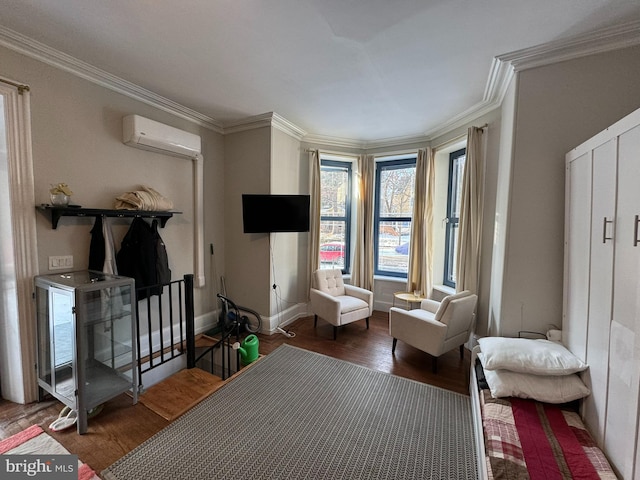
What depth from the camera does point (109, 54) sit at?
6.74 ft

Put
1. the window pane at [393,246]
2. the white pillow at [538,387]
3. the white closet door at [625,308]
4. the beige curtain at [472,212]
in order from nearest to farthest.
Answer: the white closet door at [625,308] → the white pillow at [538,387] → the beige curtain at [472,212] → the window pane at [393,246]

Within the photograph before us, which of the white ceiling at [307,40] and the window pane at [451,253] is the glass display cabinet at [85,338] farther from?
the window pane at [451,253]

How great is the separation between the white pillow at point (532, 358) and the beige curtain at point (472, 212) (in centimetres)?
118

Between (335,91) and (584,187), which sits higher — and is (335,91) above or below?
above

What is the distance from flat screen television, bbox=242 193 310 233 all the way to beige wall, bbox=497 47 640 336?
2315 mm

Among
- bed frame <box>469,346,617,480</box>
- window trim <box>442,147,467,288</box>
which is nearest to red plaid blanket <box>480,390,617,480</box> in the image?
bed frame <box>469,346,617,480</box>

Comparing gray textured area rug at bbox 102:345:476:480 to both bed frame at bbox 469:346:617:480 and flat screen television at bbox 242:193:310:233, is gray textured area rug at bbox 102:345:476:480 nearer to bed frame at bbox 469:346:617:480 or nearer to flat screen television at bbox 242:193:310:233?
bed frame at bbox 469:346:617:480

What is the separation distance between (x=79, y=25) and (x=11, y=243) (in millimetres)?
1631

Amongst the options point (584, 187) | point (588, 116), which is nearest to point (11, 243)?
point (584, 187)

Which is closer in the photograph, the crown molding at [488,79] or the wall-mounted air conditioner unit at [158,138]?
the crown molding at [488,79]

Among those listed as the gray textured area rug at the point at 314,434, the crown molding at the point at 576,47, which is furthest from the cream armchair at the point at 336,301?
the crown molding at the point at 576,47

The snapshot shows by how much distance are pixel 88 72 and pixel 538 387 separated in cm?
413

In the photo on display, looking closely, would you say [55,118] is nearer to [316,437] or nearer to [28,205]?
[28,205]

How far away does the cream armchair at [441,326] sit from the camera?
8.09 feet
